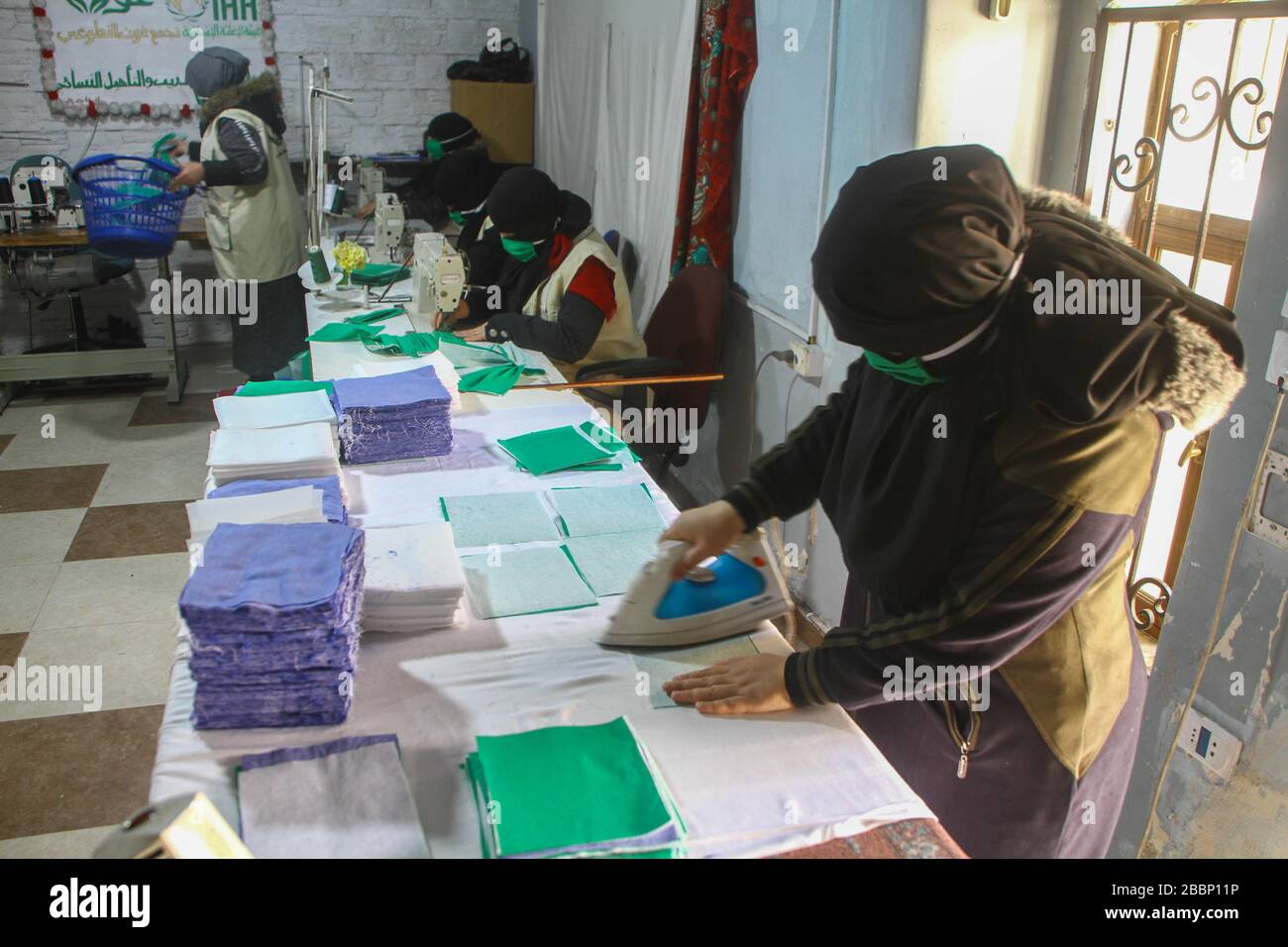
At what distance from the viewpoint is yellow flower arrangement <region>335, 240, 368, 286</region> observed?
3.87m

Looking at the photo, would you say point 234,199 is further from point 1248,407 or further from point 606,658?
point 1248,407

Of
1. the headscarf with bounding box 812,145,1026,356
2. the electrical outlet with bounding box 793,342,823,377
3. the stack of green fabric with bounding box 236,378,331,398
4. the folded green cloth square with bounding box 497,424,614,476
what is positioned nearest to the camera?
the headscarf with bounding box 812,145,1026,356

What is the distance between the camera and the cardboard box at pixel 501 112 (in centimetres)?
582

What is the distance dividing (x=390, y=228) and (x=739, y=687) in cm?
308

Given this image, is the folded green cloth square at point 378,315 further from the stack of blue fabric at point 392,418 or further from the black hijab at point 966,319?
the black hijab at point 966,319

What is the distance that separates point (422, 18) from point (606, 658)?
527cm

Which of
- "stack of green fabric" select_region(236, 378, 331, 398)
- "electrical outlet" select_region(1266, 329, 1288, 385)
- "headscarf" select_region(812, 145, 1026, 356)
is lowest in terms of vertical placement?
"stack of green fabric" select_region(236, 378, 331, 398)

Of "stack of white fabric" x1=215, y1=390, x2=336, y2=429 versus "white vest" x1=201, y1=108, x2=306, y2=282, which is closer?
"stack of white fabric" x1=215, y1=390, x2=336, y2=429

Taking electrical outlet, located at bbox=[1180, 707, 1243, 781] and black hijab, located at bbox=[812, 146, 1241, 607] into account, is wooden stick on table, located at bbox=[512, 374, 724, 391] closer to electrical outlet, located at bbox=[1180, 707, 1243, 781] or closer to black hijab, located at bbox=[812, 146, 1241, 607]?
electrical outlet, located at bbox=[1180, 707, 1243, 781]

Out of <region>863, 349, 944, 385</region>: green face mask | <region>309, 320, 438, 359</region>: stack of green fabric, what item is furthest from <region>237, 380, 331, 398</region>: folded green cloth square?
<region>863, 349, 944, 385</region>: green face mask

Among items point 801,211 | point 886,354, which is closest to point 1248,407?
point 886,354

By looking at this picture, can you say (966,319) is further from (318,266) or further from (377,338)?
(318,266)

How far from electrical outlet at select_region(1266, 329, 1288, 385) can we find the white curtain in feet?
7.84

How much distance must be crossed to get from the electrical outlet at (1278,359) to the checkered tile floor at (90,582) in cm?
256
